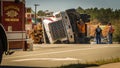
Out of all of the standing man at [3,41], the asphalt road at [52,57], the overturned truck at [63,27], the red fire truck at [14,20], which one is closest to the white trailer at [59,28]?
the overturned truck at [63,27]

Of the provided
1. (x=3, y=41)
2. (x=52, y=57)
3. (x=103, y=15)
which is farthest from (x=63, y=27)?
(x=103, y=15)

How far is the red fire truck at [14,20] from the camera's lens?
15.0 m

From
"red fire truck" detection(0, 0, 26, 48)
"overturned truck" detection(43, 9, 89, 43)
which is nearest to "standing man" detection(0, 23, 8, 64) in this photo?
"red fire truck" detection(0, 0, 26, 48)

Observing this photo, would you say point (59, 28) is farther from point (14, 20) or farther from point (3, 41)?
point (3, 41)

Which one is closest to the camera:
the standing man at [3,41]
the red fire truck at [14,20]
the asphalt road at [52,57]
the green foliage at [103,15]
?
the standing man at [3,41]

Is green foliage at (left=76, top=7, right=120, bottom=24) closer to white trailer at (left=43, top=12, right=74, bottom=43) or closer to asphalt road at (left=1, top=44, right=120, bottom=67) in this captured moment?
white trailer at (left=43, top=12, right=74, bottom=43)

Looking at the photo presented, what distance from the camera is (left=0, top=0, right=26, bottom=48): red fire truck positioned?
589 inches

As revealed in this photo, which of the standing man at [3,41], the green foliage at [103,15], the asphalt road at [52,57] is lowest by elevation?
the asphalt road at [52,57]

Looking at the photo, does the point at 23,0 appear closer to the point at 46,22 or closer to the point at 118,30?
the point at 46,22

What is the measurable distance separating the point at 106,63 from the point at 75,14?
22.0 metres

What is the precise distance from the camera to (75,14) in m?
37.3

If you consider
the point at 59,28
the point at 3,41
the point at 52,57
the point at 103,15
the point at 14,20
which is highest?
the point at 103,15

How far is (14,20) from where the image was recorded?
15391 millimetres

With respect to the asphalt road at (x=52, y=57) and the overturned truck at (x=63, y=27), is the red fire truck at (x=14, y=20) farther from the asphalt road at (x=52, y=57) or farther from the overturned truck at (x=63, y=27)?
the overturned truck at (x=63, y=27)
